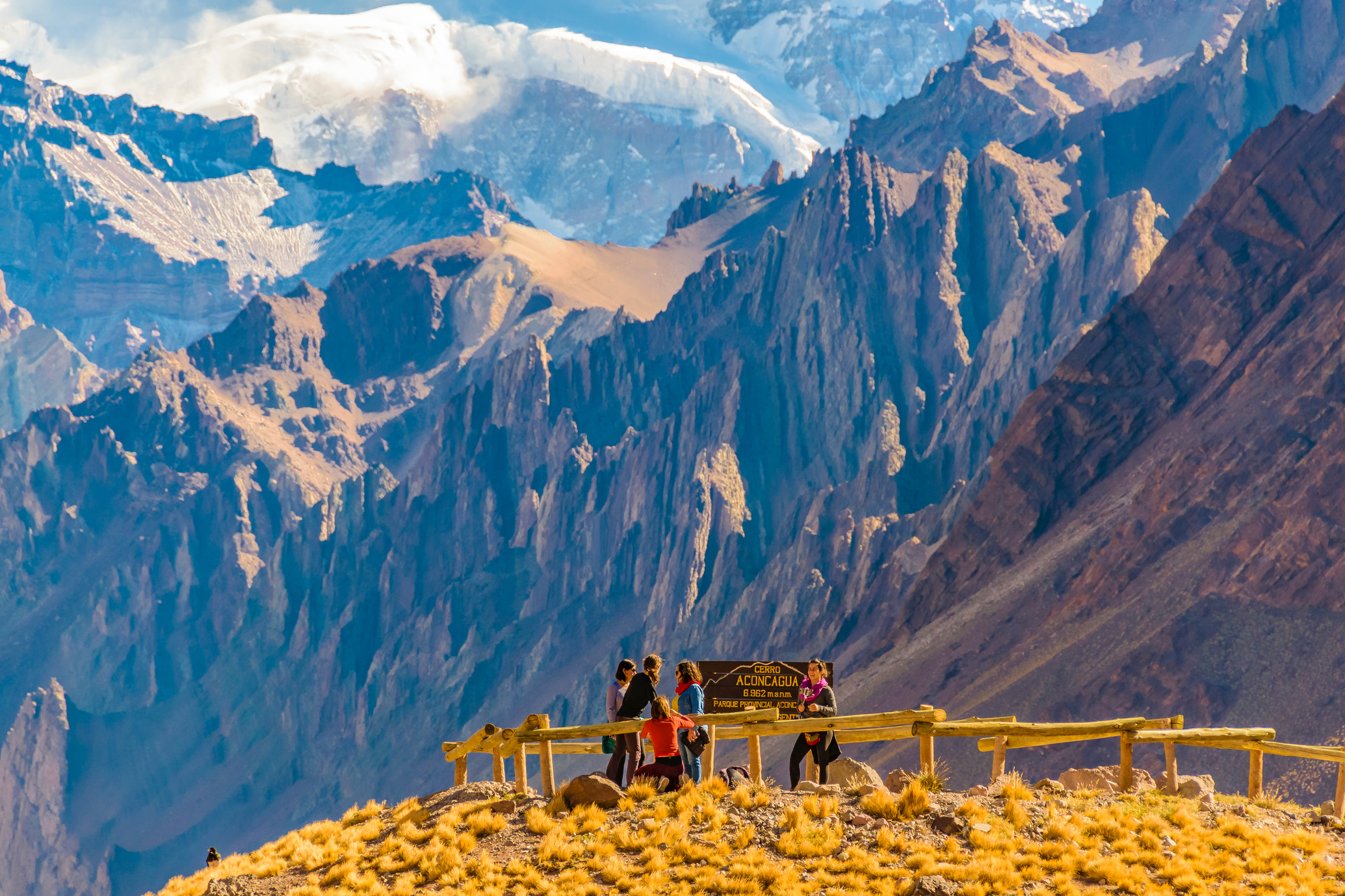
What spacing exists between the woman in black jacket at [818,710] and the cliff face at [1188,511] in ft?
147

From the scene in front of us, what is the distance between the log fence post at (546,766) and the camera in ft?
78.6

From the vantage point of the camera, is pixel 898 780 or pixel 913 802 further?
pixel 898 780

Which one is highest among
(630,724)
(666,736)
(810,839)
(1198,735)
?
(630,724)

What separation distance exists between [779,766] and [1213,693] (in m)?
28.1

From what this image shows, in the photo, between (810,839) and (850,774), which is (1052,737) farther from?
(810,839)

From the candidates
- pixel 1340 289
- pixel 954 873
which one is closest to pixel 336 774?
pixel 1340 289

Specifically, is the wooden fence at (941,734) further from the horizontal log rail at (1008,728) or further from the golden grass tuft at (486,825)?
the golden grass tuft at (486,825)

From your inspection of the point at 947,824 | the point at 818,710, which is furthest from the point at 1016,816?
the point at 818,710

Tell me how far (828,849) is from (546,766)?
5.32m

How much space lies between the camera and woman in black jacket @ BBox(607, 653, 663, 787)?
75.9 ft

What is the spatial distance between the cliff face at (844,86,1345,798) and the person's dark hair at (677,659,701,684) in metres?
47.4

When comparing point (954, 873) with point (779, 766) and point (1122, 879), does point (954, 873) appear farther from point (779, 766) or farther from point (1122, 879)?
point (779, 766)

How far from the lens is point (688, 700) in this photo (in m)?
23.7

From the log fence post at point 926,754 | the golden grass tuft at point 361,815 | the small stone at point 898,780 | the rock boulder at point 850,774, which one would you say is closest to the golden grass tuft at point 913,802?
the log fence post at point 926,754
